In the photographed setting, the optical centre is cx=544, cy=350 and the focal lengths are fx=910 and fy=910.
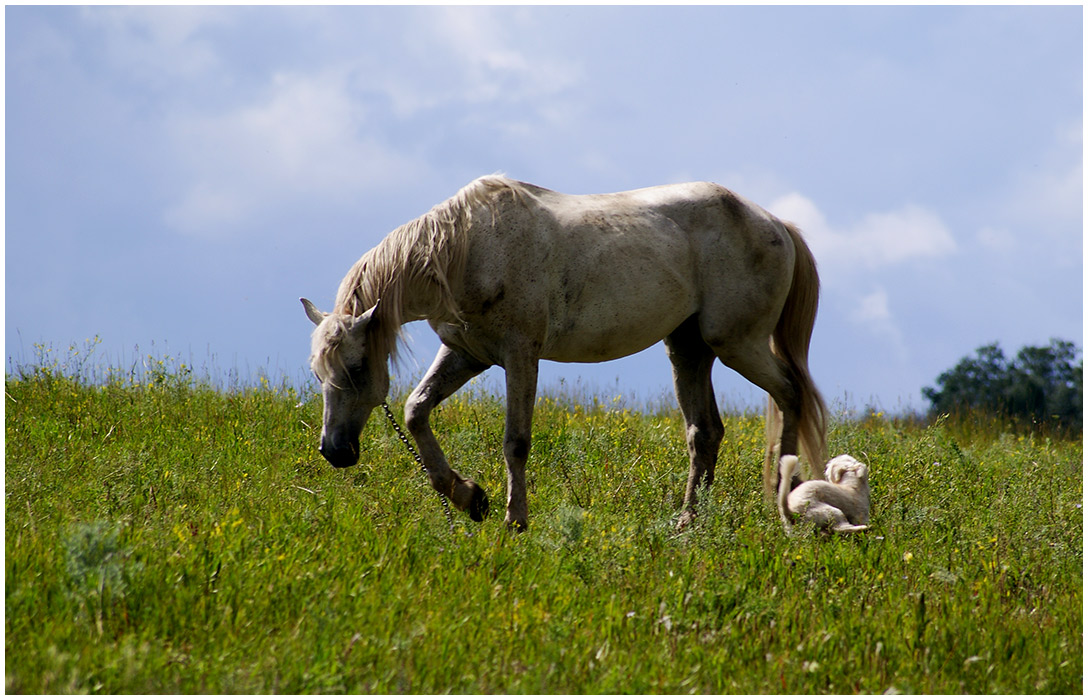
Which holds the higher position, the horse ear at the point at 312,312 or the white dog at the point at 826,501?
the horse ear at the point at 312,312

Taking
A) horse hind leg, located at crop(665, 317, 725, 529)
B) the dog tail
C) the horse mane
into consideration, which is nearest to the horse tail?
horse hind leg, located at crop(665, 317, 725, 529)

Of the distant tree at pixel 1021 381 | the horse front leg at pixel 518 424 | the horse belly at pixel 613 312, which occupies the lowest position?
the horse front leg at pixel 518 424

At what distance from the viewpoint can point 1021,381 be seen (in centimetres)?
3139

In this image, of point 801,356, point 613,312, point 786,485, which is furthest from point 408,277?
point 801,356

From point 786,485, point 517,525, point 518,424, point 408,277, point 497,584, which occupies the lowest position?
point 497,584

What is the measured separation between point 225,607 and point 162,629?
0.79ft

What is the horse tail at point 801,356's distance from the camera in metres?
7.25

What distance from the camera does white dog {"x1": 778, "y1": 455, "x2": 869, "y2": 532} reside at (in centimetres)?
587

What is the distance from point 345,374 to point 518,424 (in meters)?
1.17

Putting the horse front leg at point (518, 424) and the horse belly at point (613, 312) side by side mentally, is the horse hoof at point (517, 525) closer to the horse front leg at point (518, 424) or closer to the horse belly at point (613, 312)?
the horse front leg at point (518, 424)

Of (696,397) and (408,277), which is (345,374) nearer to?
(408,277)

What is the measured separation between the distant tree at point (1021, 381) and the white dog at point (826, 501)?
2543cm

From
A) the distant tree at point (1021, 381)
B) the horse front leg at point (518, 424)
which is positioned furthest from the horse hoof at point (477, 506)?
the distant tree at point (1021, 381)

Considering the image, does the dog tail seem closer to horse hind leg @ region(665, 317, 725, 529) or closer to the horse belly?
horse hind leg @ region(665, 317, 725, 529)
